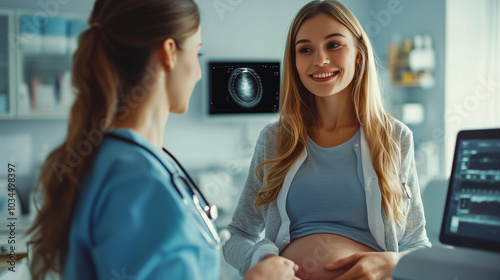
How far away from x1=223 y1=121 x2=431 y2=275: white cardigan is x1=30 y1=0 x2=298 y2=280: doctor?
0.38 m

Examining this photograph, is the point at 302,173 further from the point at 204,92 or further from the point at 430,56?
the point at 430,56

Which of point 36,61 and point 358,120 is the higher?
point 36,61

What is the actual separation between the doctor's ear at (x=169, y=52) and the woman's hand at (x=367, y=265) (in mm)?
568

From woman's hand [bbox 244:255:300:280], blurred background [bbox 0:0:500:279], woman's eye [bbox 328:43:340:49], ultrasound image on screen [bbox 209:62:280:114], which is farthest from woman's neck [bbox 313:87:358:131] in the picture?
blurred background [bbox 0:0:500:279]

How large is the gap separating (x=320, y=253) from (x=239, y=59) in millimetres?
2092

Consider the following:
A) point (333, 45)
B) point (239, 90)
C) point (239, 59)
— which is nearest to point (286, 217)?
point (333, 45)

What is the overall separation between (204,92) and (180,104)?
2119 mm

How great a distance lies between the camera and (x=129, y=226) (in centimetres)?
57

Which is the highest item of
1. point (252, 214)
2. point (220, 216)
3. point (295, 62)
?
point (295, 62)

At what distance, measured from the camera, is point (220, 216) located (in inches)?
108

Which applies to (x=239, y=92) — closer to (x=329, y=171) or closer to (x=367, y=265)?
(x=329, y=171)

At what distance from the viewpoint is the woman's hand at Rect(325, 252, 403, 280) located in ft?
2.99

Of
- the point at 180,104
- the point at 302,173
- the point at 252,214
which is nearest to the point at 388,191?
the point at 302,173

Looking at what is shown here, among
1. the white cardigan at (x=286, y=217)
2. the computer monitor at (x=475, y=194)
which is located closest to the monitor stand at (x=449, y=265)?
the computer monitor at (x=475, y=194)
